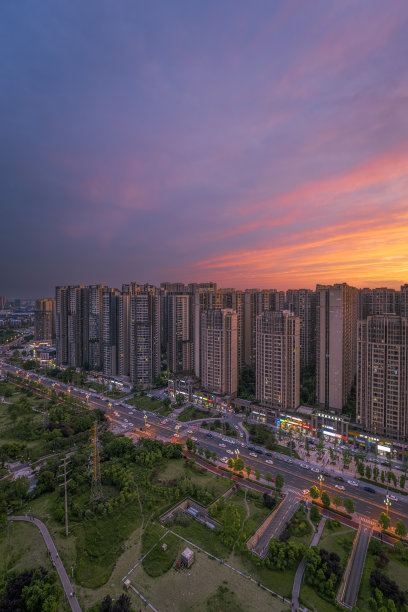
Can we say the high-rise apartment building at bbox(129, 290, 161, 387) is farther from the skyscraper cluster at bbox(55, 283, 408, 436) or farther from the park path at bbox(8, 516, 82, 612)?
the park path at bbox(8, 516, 82, 612)

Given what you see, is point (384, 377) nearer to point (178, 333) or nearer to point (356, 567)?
point (356, 567)

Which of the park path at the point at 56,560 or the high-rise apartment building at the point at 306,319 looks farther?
the high-rise apartment building at the point at 306,319

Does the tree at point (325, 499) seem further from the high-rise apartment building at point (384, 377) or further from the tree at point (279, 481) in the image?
the high-rise apartment building at point (384, 377)

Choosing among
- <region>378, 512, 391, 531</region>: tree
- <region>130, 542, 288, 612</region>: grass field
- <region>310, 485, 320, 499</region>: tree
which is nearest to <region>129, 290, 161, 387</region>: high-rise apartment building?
<region>310, 485, 320, 499</region>: tree

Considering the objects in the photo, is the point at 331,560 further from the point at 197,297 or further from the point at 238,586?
the point at 197,297

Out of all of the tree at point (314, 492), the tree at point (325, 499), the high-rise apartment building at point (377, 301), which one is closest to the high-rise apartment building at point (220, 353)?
the tree at point (314, 492)

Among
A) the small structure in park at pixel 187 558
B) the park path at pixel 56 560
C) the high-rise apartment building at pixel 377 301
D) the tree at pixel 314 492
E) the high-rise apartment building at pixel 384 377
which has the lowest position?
the park path at pixel 56 560
